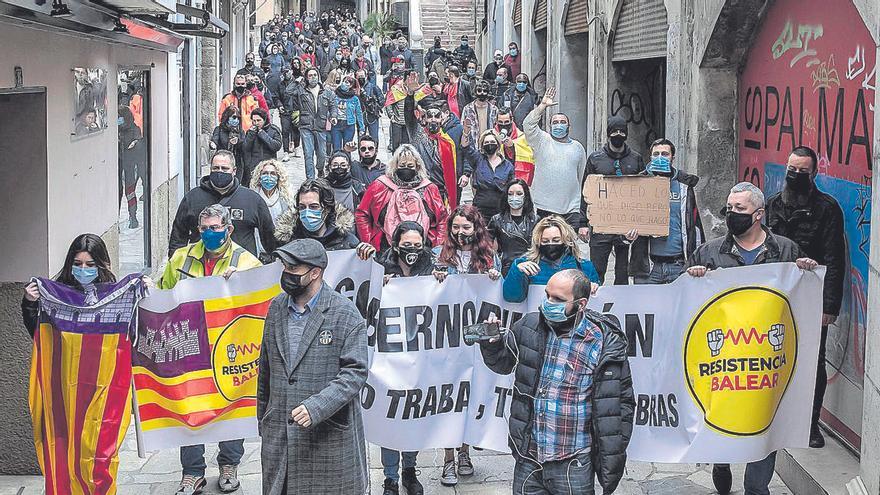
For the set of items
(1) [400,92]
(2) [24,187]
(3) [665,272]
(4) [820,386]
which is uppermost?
(1) [400,92]

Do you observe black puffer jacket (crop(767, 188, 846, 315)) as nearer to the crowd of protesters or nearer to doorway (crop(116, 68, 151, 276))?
the crowd of protesters

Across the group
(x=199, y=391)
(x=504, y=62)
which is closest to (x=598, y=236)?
(x=199, y=391)

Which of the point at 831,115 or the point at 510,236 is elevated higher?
the point at 831,115

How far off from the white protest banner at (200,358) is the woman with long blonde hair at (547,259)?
1.36 m

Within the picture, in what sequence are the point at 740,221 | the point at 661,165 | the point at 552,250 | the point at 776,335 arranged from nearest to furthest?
1. the point at 776,335
2. the point at 740,221
3. the point at 552,250
4. the point at 661,165

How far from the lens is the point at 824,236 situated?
23.4ft

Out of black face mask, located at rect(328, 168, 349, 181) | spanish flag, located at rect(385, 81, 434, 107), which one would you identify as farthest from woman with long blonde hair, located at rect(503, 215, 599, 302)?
A: spanish flag, located at rect(385, 81, 434, 107)

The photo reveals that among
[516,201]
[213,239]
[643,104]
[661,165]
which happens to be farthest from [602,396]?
[643,104]

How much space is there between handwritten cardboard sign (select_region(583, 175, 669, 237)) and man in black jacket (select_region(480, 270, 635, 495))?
3.62 m

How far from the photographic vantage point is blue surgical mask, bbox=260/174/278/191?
31.6 ft

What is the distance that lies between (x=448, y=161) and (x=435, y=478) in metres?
5.94

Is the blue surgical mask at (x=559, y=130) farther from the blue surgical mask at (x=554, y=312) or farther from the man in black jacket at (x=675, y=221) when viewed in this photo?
the blue surgical mask at (x=554, y=312)

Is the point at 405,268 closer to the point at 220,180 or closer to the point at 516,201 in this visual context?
the point at 516,201

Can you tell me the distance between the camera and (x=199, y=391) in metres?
6.91
